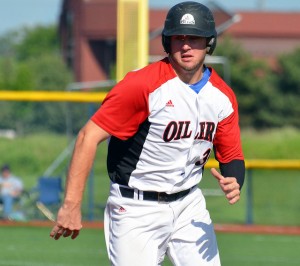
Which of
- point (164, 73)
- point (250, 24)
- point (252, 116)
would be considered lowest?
point (252, 116)

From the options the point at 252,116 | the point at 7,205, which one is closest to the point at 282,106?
the point at 252,116

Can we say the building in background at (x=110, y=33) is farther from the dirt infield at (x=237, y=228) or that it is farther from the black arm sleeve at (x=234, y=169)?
the black arm sleeve at (x=234, y=169)

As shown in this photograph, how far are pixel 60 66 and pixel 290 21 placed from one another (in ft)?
38.6

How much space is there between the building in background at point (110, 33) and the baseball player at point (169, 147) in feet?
33.0

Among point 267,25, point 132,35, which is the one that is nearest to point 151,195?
point 132,35

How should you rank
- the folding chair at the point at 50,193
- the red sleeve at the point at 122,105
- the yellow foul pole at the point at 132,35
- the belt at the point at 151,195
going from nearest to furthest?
the red sleeve at the point at 122,105
the belt at the point at 151,195
the yellow foul pole at the point at 132,35
the folding chair at the point at 50,193

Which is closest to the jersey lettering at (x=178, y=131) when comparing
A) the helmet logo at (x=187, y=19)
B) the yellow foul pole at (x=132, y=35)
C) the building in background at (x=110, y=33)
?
the helmet logo at (x=187, y=19)

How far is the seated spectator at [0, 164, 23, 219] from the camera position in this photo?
584 inches

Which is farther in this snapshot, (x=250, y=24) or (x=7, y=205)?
(x=250, y=24)

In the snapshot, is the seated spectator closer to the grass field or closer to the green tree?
the grass field

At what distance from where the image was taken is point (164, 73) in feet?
16.8

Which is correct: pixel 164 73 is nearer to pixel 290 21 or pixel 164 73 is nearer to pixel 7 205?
pixel 7 205

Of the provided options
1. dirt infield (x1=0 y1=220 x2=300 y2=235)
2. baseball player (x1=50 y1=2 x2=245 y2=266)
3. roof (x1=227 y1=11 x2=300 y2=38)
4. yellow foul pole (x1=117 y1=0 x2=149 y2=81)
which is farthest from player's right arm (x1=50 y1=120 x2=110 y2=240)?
roof (x1=227 y1=11 x2=300 y2=38)

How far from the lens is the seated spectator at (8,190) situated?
48.7ft
